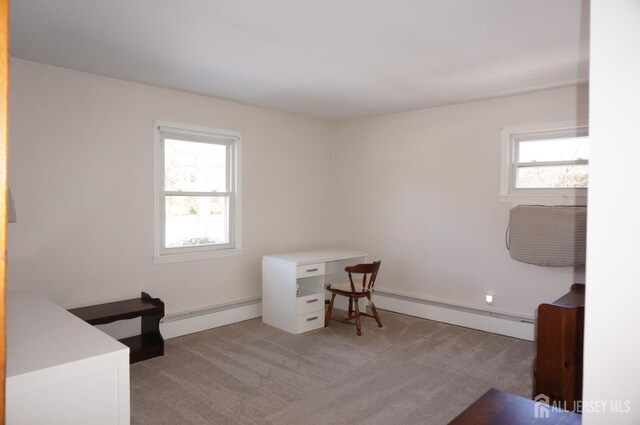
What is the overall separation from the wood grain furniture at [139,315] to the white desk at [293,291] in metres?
1.15

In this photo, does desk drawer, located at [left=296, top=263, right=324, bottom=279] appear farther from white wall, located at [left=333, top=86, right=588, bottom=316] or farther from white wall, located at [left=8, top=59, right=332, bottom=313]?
white wall, located at [left=333, top=86, right=588, bottom=316]

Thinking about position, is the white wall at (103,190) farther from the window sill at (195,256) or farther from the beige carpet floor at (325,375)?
the beige carpet floor at (325,375)

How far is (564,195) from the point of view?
12.0 feet

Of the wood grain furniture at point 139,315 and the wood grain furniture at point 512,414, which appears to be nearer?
the wood grain furniture at point 512,414

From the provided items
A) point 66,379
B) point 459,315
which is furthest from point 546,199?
point 66,379

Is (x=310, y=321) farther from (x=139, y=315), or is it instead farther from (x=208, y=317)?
(x=139, y=315)

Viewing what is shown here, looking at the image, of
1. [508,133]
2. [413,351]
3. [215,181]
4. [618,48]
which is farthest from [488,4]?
[215,181]

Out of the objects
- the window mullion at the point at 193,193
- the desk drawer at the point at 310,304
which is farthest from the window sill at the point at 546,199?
the window mullion at the point at 193,193

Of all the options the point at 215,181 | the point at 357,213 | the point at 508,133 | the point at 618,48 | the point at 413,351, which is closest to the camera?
the point at 618,48

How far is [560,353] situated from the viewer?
1.90m

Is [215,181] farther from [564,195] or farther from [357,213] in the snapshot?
[564,195]

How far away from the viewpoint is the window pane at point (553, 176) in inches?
143

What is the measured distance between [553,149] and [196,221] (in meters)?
3.55

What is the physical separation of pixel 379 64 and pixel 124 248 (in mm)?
2659
